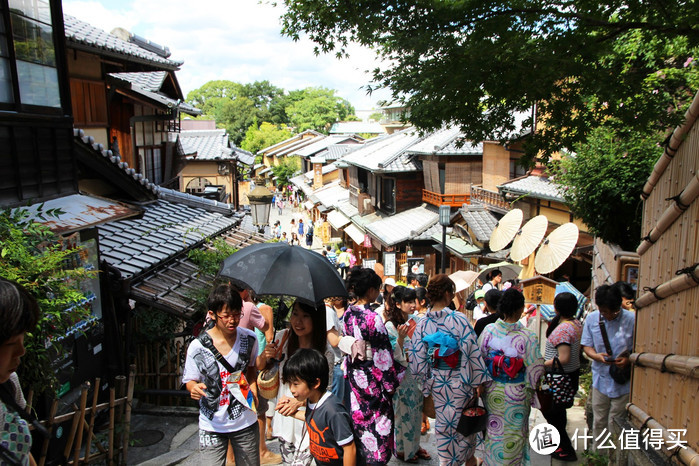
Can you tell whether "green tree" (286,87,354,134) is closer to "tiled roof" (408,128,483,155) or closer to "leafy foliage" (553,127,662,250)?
"tiled roof" (408,128,483,155)

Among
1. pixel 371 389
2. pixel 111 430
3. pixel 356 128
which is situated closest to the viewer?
pixel 371 389

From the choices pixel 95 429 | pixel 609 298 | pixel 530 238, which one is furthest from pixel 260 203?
pixel 609 298

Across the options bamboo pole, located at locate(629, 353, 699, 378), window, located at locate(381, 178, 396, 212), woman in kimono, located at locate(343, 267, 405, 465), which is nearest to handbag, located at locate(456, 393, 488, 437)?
woman in kimono, located at locate(343, 267, 405, 465)

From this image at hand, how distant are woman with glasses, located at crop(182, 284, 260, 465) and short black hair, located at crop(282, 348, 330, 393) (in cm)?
95

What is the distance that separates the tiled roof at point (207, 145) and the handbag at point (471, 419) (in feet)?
66.1

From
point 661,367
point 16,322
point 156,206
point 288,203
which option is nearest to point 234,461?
point 16,322

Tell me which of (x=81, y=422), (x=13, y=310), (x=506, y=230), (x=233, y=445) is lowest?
(x=81, y=422)

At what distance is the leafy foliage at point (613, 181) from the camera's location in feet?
31.0

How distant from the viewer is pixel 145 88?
15281 mm

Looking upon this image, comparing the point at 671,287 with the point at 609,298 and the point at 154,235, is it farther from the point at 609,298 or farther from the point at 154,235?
the point at 154,235

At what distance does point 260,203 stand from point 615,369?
1218 centimetres

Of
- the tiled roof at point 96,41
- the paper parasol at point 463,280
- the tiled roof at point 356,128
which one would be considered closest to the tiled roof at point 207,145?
the tiled roof at point 96,41

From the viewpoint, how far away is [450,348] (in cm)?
480

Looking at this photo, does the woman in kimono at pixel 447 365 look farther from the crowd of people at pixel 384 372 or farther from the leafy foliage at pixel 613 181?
the leafy foliage at pixel 613 181
